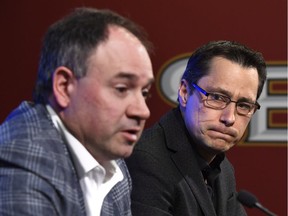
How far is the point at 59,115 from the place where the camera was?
3.25 feet

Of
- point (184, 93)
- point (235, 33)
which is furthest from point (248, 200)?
point (235, 33)

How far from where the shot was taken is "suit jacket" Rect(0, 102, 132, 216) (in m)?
0.88

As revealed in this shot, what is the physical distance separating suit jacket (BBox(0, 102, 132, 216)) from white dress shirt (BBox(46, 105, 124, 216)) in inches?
0.5

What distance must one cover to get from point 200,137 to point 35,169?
678 millimetres

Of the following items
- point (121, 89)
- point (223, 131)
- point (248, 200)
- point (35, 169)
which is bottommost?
point (248, 200)

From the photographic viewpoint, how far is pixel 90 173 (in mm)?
1040

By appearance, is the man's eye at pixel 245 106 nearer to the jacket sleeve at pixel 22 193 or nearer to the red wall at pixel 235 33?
the jacket sleeve at pixel 22 193

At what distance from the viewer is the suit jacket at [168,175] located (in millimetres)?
1401

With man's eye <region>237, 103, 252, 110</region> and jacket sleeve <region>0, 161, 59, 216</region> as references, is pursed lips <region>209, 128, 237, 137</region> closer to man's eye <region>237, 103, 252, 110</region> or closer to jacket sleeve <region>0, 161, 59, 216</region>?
man's eye <region>237, 103, 252, 110</region>

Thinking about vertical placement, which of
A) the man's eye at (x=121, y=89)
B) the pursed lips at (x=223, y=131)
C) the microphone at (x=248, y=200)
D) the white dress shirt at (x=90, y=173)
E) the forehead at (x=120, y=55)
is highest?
the forehead at (x=120, y=55)

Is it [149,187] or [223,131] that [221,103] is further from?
[149,187]

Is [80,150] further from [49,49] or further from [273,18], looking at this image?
[273,18]

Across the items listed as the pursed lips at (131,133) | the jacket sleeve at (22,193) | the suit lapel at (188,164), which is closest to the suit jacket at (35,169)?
the jacket sleeve at (22,193)

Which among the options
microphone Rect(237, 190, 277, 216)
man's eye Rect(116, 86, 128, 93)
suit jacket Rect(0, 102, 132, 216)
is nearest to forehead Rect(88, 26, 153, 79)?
man's eye Rect(116, 86, 128, 93)
